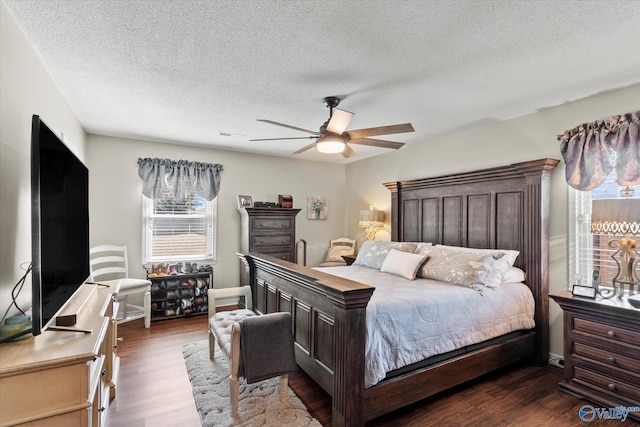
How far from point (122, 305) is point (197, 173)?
2.07 meters

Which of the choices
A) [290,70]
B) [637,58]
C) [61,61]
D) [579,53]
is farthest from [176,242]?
[637,58]

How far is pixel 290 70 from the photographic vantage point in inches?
93.1

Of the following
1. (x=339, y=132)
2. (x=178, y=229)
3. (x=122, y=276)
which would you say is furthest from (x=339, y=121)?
(x=122, y=276)

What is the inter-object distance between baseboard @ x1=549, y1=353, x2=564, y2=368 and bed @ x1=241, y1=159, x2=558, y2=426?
0.38ft

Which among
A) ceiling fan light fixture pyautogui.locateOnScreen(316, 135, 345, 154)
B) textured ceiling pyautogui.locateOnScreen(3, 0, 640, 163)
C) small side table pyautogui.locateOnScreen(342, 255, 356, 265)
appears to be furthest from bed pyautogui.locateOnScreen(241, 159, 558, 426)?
ceiling fan light fixture pyautogui.locateOnScreen(316, 135, 345, 154)

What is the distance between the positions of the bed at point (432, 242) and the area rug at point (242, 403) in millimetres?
252

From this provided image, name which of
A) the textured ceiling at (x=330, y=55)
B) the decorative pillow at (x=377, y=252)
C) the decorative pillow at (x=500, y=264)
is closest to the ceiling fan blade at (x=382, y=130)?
the textured ceiling at (x=330, y=55)

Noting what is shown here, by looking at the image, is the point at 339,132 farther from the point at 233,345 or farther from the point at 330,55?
the point at 233,345

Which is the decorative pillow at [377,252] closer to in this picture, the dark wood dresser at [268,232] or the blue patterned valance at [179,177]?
the dark wood dresser at [268,232]

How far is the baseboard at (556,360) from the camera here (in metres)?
2.96

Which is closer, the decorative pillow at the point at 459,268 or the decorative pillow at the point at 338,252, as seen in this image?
the decorative pillow at the point at 459,268

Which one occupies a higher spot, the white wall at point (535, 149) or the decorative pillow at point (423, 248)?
the white wall at point (535, 149)

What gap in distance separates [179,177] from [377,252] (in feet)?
9.99

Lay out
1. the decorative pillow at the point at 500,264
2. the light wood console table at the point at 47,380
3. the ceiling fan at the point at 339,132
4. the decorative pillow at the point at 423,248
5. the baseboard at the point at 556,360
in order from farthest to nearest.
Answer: the decorative pillow at the point at 423,248 < the baseboard at the point at 556,360 < the decorative pillow at the point at 500,264 < the ceiling fan at the point at 339,132 < the light wood console table at the point at 47,380
